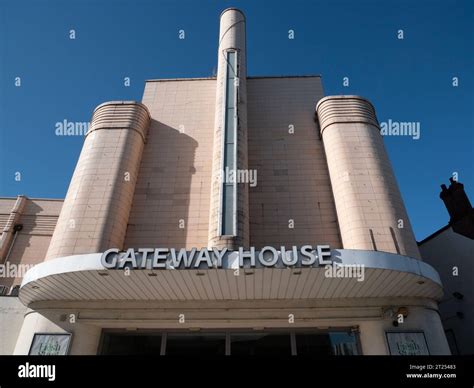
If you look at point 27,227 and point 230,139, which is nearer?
point 230,139

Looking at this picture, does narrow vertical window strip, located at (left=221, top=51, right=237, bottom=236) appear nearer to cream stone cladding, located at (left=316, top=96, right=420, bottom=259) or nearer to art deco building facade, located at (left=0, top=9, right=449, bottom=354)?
art deco building facade, located at (left=0, top=9, right=449, bottom=354)

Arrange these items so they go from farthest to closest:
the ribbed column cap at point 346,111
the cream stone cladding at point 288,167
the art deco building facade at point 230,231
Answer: the ribbed column cap at point 346,111
the cream stone cladding at point 288,167
the art deco building facade at point 230,231

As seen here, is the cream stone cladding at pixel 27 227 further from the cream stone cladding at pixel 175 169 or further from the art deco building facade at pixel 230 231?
the cream stone cladding at pixel 175 169

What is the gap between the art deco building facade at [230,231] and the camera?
10.1 meters

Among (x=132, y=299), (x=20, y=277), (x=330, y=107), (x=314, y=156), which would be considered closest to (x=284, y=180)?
(x=314, y=156)

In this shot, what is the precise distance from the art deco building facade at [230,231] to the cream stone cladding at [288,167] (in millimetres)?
66

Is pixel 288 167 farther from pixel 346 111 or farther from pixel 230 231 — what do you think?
pixel 230 231

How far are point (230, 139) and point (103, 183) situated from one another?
237 inches

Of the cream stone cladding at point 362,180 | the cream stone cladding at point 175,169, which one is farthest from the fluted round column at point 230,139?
the cream stone cladding at point 362,180

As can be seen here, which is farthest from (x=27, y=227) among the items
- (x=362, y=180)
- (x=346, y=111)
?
(x=346, y=111)

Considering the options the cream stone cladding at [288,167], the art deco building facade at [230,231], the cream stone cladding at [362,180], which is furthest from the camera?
the cream stone cladding at [288,167]

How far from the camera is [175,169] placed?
15977mm

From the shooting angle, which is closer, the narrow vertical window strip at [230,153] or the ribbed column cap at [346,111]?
the narrow vertical window strip at [230,153]

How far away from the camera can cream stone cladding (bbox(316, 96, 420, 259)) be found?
12.2m
